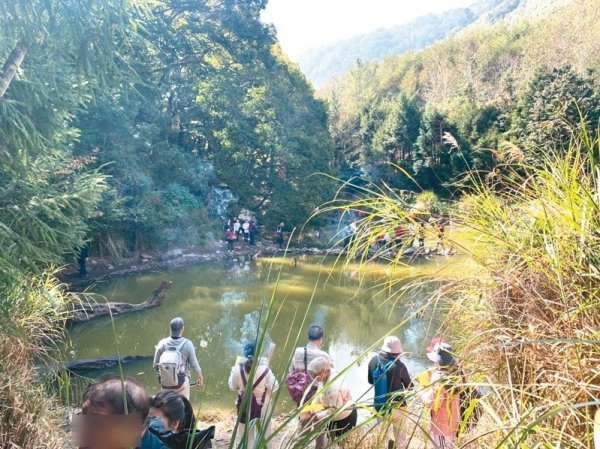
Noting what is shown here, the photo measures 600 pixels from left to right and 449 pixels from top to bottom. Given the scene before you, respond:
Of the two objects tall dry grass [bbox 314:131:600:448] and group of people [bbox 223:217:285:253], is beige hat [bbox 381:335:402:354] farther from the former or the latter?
group of people [bbox 223:217:285:253]

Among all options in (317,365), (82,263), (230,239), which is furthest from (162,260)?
(317,365)

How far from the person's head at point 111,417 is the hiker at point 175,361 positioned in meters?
2.07

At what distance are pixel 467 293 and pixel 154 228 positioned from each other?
40.3 feet

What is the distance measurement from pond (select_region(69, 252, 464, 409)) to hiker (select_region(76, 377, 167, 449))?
9.06 feet

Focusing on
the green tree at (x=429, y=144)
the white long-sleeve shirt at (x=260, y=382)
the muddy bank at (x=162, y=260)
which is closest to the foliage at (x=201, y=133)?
the muddy bank at (x=162, y=260)

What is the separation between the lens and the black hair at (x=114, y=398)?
127cm

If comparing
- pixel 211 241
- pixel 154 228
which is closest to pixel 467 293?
pixel 154 228

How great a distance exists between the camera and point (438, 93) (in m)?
31.2

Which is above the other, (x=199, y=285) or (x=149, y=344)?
(x=149, y=344)

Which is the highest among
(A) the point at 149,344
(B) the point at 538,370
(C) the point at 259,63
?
(C) the point at 259,63

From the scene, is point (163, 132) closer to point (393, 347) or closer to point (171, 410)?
point (393, 347)

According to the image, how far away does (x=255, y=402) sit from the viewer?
2.87 meters

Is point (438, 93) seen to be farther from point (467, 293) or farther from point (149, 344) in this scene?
point (467, 293)

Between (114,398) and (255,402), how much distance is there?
5.69 ft
